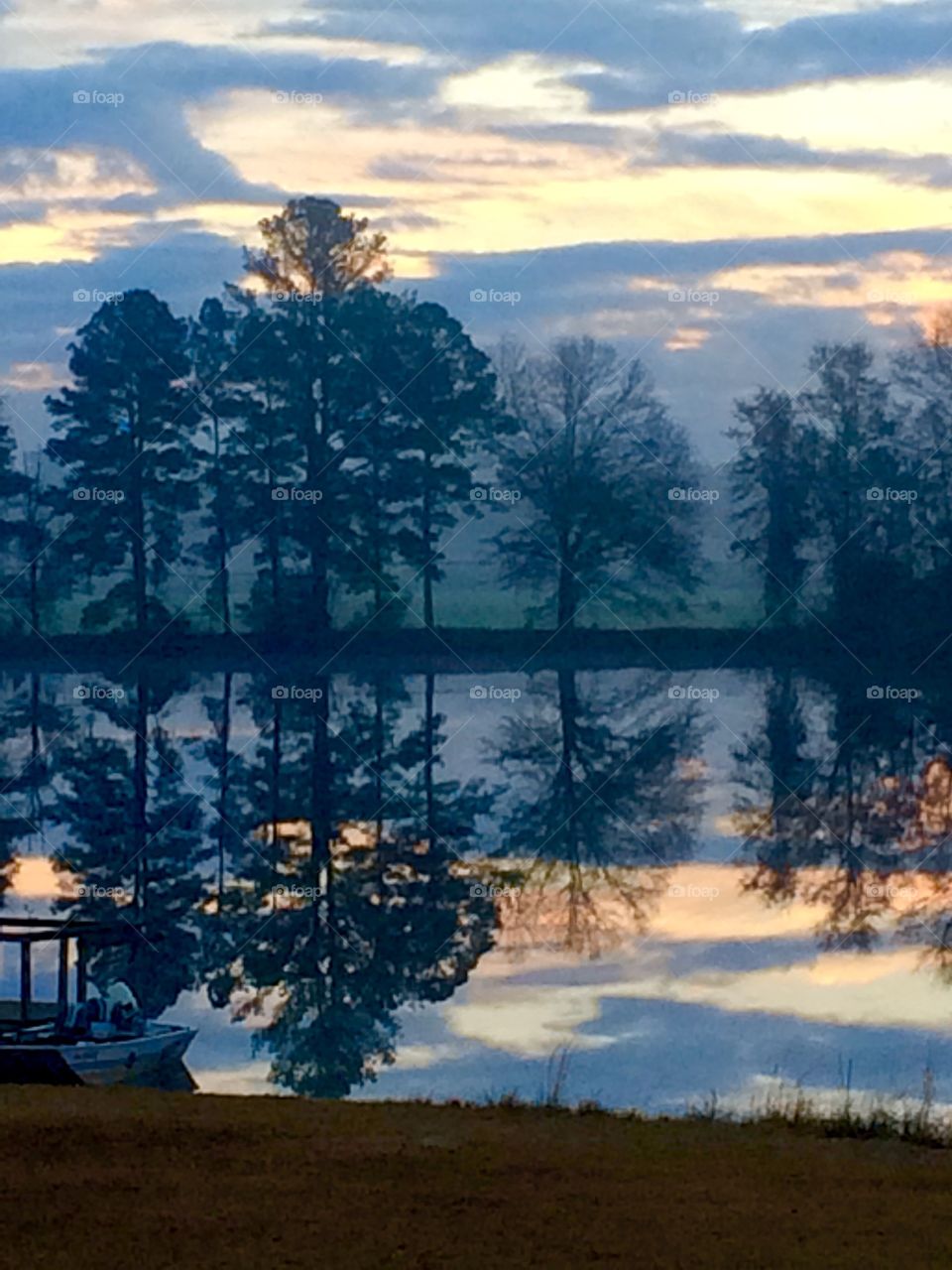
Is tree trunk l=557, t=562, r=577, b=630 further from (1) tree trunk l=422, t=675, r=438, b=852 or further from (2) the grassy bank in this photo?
(2) the grassy bank

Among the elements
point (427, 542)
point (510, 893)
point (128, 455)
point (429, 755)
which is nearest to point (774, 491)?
point (427, 542)

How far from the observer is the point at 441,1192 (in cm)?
830

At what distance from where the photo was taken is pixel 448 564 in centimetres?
6475

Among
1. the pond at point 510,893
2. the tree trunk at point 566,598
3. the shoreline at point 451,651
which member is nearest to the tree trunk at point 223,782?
the pond at point 510,893

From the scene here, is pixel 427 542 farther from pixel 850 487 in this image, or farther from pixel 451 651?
pixel 850 487

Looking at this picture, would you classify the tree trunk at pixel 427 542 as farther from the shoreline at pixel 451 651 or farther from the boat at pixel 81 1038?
the boat at pixel 81 1038

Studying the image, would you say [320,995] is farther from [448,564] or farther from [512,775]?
[448,564]

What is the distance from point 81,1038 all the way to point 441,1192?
18.8 ft

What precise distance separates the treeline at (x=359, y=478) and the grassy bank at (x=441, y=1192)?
52187 mm

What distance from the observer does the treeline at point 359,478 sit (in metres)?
62.6

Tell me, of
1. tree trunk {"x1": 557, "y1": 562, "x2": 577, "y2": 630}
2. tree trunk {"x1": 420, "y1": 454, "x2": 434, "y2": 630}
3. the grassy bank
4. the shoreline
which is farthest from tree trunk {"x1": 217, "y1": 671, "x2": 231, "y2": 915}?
tree trunk {"x1": 557, "y1": 562, "x2": 577, "y2": 630}

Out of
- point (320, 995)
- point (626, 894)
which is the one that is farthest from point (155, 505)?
point (320, 995)

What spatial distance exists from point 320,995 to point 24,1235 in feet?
31.1

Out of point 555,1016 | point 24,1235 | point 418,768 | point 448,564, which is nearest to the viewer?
point 24,1235
